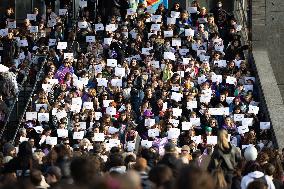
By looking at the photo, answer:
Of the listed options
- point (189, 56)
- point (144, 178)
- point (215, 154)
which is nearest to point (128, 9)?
point (189, 56)

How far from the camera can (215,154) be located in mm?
18000

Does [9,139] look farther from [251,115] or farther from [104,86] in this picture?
[251,115]

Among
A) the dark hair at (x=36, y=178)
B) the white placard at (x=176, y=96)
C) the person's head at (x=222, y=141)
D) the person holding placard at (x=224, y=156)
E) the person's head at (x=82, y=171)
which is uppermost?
the person's head at (x=82, y=171)

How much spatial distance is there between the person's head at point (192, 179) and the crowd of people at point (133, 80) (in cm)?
1226

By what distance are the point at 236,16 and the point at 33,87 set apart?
926 centimetres

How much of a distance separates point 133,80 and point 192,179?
20.0 metres

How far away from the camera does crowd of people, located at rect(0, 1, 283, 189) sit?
2802cm

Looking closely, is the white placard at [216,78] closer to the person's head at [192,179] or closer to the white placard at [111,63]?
the white placard at [111,63]

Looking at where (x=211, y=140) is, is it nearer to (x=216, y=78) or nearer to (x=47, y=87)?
(x=216, y=78)

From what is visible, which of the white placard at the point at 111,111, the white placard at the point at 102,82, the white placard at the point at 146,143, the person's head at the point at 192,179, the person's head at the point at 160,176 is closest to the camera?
the person's head at the point at 192,179

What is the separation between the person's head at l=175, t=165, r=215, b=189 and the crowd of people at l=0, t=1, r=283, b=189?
40.2 ft

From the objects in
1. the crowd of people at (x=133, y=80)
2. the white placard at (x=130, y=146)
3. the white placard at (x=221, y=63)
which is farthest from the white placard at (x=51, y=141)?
the white placard at (x=221, y=63)

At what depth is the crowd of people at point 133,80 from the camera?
28.0 meters

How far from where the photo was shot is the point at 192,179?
400 inches
